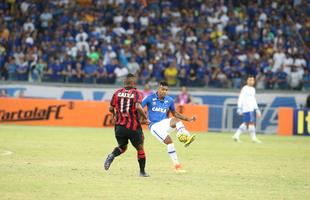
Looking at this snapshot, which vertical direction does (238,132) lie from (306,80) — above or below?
below

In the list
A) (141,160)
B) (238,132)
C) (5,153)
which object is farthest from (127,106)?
(238,132)

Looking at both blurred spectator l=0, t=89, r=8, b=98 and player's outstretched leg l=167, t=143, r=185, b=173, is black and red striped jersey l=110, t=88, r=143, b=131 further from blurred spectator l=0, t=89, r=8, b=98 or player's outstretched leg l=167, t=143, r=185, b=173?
blurred spectator l=0, t=89, r=8, b=98

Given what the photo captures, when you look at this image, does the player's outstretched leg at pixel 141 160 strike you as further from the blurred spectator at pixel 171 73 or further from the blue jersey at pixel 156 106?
the blurred spectator at pixel 171 73

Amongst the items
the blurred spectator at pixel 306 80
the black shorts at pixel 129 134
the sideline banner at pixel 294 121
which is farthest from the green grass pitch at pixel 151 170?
the blurred spectator at pixel 306 80

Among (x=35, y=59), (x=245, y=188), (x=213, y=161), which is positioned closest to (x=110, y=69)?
(x=35, y=59)

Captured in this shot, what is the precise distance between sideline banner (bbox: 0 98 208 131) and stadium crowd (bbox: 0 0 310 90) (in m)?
2.17

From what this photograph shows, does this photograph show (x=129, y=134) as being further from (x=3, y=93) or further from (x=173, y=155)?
(x=3, y=93)

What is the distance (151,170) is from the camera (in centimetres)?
1595

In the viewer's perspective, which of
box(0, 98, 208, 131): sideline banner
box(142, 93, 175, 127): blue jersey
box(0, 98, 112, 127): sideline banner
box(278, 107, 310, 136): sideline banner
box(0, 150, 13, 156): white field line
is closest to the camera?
box(142, 93, 175, 127): blue jersey

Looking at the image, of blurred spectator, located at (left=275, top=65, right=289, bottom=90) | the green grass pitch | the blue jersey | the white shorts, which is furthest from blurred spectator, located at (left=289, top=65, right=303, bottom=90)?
the white shorts

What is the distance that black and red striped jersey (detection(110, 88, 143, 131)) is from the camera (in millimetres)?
14531

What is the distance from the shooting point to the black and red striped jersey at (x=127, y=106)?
14.5 meters

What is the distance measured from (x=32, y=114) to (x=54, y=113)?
937 mm

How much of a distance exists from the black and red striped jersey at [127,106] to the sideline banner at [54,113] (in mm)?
16618
